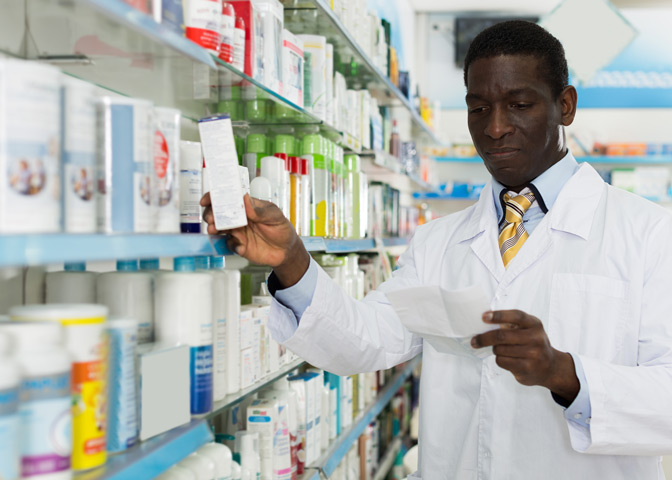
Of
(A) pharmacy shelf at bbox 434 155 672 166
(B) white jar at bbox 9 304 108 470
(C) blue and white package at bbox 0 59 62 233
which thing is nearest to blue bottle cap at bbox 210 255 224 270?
(B) white jar at bbox 9 304 108 470

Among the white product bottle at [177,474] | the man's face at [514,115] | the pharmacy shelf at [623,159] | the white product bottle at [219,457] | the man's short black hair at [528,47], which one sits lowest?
the white product bottle at [219,457]

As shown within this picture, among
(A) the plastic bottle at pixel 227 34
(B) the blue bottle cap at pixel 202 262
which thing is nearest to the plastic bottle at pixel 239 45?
(A) the plastic bottle at pixel 227 34

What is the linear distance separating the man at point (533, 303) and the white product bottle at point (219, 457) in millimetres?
316

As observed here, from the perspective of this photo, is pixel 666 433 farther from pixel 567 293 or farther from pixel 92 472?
→ pixel 92 472

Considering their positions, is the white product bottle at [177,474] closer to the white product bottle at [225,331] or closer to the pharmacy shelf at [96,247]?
the white product bottle at [225,331]

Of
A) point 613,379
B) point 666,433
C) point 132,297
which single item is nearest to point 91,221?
point 132,297

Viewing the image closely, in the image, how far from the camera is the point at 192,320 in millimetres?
1476

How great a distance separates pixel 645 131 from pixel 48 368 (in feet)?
26.5

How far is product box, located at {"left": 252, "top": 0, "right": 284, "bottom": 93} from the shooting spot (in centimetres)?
202

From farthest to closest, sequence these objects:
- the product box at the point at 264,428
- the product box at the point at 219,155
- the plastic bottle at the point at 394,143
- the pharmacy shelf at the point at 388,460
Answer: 1. the plastic bottle at the point at 394,143
2. the pharmacy shelf at the point at 388,460
3. the product box at the point at 264,428
4. the product box at the point at 219,155

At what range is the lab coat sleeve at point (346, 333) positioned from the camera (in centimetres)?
177

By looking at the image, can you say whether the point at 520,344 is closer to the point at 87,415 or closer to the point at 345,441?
the point at 87,415

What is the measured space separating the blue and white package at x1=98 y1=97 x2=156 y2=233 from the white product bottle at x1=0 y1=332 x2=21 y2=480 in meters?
0.29

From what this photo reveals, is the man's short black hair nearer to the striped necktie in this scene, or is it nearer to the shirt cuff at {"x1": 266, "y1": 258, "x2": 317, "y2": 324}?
the striped necktie
